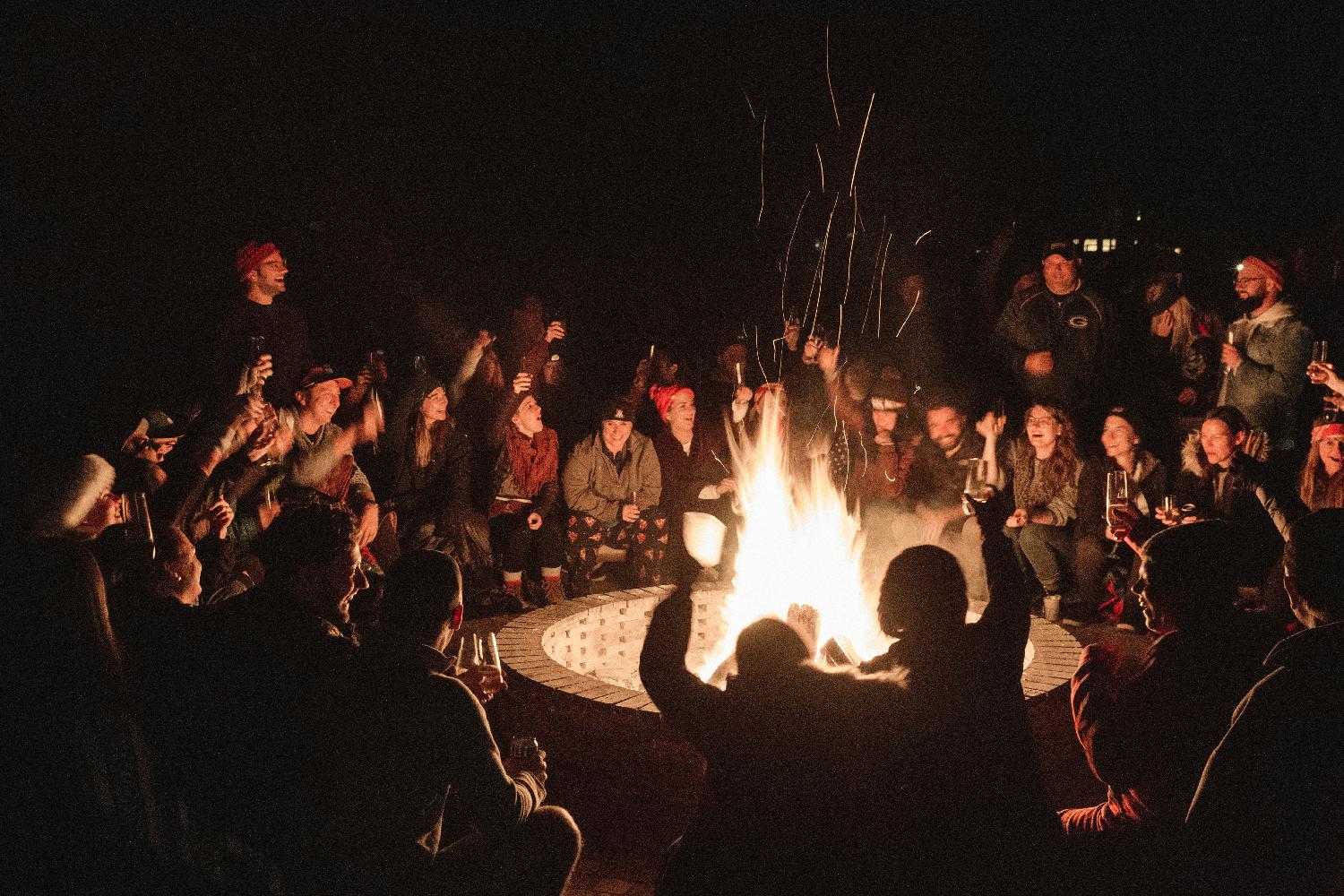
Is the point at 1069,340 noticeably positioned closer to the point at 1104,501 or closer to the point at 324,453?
the point at 1104,501

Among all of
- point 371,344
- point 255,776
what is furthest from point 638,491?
point 255,776

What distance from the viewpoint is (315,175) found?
10680 millimetres

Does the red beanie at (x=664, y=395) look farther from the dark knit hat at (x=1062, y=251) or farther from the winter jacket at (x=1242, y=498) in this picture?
the winter jacket at (x=1242, y=498)

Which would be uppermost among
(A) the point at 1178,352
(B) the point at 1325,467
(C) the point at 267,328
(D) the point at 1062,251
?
(C) the point at 267,328

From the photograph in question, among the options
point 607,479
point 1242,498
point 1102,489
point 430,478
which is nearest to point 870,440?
point 1102,489

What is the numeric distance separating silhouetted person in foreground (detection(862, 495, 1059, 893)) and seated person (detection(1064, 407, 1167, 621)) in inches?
230

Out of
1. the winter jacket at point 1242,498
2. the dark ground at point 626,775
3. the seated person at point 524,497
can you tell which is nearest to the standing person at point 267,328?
the seated person at point 524,497

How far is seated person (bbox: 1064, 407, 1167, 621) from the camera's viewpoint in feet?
26.8

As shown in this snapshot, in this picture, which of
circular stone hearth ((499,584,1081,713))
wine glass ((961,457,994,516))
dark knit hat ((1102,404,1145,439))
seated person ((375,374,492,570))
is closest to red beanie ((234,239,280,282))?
seated person ((375,374,492,570))

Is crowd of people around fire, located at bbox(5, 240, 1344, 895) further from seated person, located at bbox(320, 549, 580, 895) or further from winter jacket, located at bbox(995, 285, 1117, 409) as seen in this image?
winter jacket, located at bbox(995, 285, 1117, 409)

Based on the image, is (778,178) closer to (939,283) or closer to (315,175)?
(939,283)

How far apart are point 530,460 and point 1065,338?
17.0 ft

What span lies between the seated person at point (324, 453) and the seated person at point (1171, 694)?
5.89 metres

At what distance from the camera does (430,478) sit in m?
8.91
